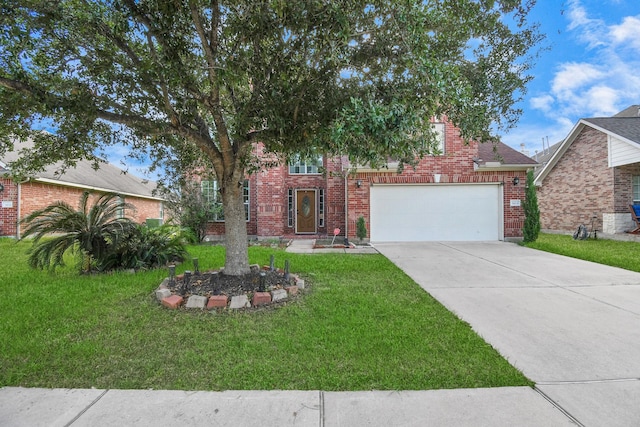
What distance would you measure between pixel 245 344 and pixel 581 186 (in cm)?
1664

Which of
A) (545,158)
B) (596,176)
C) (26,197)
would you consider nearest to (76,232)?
(26,197)

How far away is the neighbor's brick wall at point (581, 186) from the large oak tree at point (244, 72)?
11676mm

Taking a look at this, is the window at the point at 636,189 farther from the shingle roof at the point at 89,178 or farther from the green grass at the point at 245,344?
the shingle roof at the point at 89,178

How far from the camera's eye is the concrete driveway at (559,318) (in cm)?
230

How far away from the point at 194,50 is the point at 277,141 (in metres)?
1.81

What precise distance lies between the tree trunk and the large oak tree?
0.02 m

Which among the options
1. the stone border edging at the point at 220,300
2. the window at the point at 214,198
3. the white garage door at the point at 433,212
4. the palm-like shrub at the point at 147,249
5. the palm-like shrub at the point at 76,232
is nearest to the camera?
the stone border edging at the point at 220,300

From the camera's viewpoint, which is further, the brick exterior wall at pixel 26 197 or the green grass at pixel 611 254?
the brick exterior wall at pixel 26 197

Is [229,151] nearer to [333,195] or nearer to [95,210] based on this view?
[95,210]

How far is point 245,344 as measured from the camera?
2.97 m

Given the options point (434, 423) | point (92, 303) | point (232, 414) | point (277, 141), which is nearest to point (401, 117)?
point (277, 141)

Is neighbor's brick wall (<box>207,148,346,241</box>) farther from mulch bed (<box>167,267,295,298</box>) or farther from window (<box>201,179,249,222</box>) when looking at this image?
mulch bed (<box>167,267,295,298</box>)

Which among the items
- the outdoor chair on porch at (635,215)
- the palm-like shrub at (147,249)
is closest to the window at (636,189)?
the outdoor chair on porch at (635,215)

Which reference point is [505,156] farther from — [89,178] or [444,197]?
[89,178]
